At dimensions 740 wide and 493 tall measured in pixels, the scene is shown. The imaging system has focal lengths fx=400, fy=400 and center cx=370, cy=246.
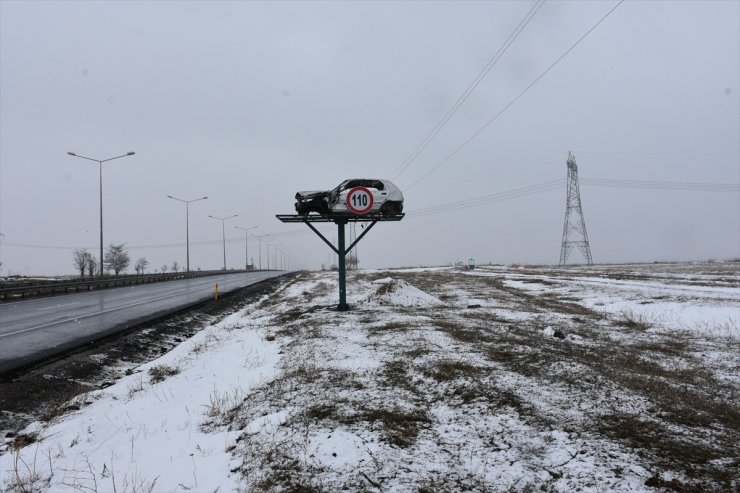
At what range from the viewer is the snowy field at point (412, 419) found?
3578mm

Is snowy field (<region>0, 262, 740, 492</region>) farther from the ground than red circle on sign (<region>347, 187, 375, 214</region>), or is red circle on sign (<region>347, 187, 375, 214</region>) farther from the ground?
red circle on sign (<region>347, 187, 375, 214</region>)

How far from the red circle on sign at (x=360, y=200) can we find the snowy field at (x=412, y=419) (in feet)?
17.9

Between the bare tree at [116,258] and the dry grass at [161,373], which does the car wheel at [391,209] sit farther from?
the bare tree at [116,258]

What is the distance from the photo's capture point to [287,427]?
459 centimetres

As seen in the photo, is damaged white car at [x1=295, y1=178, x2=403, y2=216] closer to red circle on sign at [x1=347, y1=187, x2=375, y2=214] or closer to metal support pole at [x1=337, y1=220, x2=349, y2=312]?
red circle on sign at [x1=347, y1=187, x2=375, y2=214]

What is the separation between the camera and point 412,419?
467cm

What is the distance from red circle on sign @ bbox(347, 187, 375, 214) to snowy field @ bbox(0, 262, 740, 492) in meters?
5.47

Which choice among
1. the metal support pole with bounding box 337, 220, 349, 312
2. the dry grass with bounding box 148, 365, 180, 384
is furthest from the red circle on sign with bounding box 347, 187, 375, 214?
the dry grass with bounding box 148, 365, 180, 384

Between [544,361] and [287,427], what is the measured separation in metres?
4.50

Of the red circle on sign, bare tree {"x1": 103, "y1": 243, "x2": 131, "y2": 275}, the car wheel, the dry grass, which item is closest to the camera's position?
the dry grass

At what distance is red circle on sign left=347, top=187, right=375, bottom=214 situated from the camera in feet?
45.2

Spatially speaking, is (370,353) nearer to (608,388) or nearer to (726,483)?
(608,388)

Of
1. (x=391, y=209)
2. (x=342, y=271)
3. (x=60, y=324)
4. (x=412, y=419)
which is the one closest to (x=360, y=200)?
(x=391, y=209)

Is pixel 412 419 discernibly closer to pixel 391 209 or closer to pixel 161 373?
pixel 161 373
